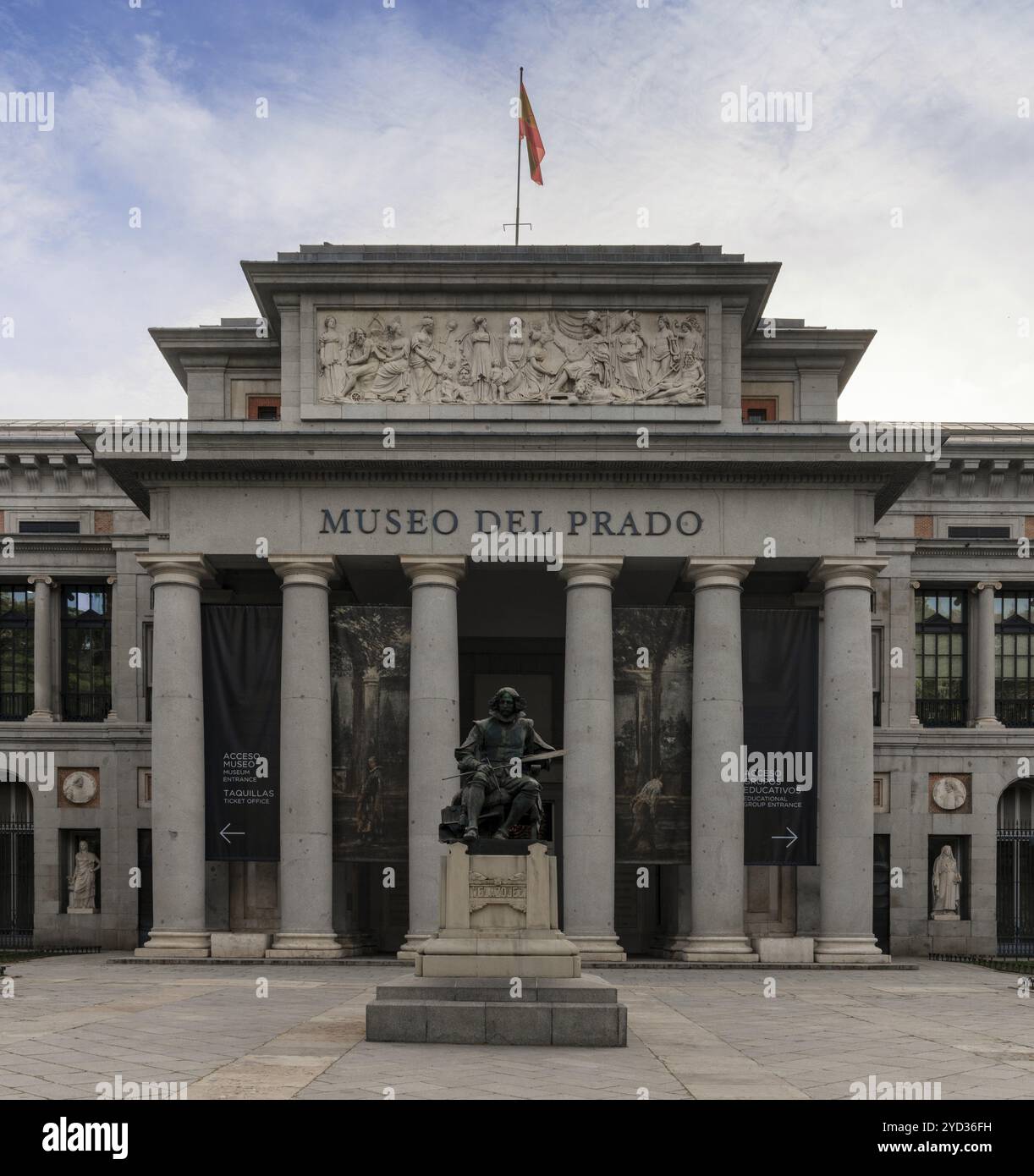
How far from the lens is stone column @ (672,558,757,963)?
4306 cm

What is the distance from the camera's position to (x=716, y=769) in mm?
43438

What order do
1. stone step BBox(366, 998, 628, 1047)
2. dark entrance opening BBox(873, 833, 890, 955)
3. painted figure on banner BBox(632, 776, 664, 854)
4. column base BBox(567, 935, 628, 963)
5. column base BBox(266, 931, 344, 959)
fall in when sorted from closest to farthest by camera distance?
stone step BBox(366, 998, 628, 1047) → column base BBox(266, 931, 344, 959) → column base BBox(567, 935, 628, 963) → painted figure on banner BBox(632, 776, 664, 854) → dark entrance opening BBox(873, 833, 890, 955)

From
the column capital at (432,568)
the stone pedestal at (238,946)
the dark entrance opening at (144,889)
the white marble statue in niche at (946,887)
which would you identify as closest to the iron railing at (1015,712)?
the white marble statue in niche at (946,887)

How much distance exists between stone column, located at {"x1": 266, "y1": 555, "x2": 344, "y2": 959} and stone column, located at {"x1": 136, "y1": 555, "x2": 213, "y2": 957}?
8.09 feet

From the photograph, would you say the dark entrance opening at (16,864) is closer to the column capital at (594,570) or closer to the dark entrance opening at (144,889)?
the dark entrance opening at (144,889)

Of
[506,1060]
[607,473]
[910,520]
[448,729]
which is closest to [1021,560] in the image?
[910,520]

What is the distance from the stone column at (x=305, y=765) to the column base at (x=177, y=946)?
2.07 metres

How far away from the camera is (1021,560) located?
56.1m

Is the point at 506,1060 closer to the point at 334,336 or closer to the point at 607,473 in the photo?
the point at 607,473

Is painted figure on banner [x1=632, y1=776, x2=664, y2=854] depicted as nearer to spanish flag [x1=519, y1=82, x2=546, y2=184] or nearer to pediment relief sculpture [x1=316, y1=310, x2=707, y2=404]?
pediment relief sculpture [x1=316, y1=310, x2=707, y2=404]

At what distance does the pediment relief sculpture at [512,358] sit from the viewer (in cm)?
4503

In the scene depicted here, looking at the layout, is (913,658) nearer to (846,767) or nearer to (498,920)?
(846,767)

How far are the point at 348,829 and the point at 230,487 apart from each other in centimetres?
1102

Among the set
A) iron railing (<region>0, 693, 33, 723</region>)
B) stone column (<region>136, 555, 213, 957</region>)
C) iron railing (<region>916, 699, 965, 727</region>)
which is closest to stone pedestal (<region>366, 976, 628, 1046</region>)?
stone column (<region>136, 555, 213, 957</region>)
